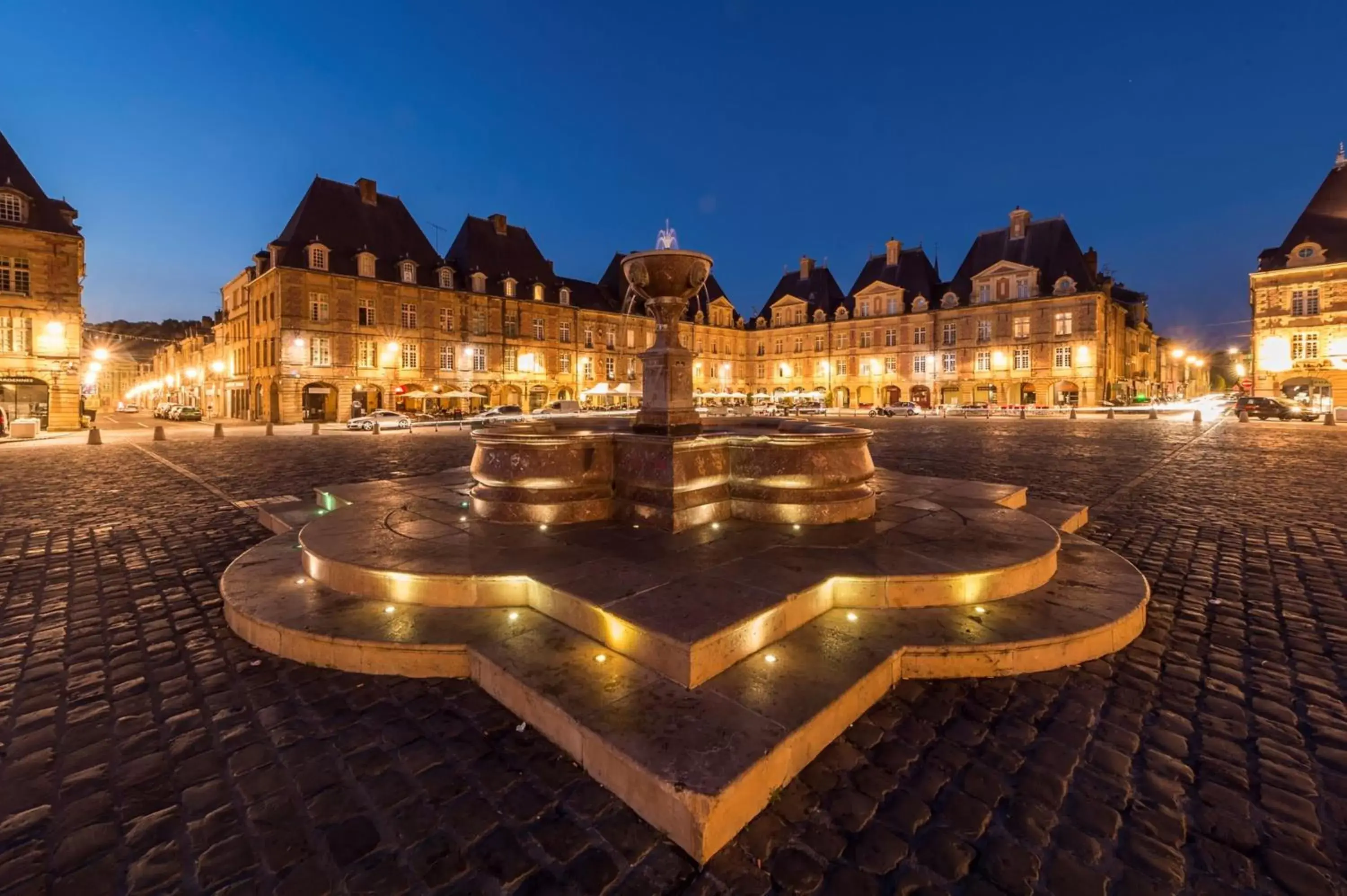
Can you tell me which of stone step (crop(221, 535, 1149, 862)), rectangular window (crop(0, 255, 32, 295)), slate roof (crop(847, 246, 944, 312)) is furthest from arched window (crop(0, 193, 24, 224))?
slate roof (crop(847, 246, 944, 312))

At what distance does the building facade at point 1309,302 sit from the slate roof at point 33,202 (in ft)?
240

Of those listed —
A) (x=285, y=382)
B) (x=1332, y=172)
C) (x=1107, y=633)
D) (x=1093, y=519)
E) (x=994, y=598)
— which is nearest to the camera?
(x=1107, y=633)

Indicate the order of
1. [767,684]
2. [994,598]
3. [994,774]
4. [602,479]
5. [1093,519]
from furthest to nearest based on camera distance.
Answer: [1093,519], [602,479], [994,598], [767,684], [994,774]

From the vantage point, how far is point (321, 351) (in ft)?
129

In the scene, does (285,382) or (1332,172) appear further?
(1332,172)

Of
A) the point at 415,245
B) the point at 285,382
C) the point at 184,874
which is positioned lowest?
the point at 184,874

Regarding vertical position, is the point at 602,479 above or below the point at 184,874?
above

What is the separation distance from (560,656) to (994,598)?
342 cm

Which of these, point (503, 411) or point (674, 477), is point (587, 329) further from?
point (674, 477)

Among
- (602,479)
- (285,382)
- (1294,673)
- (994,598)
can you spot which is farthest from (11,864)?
(285,382)

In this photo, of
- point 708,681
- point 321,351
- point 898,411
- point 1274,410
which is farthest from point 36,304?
point 1274,410

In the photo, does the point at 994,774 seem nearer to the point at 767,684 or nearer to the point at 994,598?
the point at 767,684

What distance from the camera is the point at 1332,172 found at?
42.3 metres

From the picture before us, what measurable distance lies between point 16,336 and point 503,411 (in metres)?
23.6
